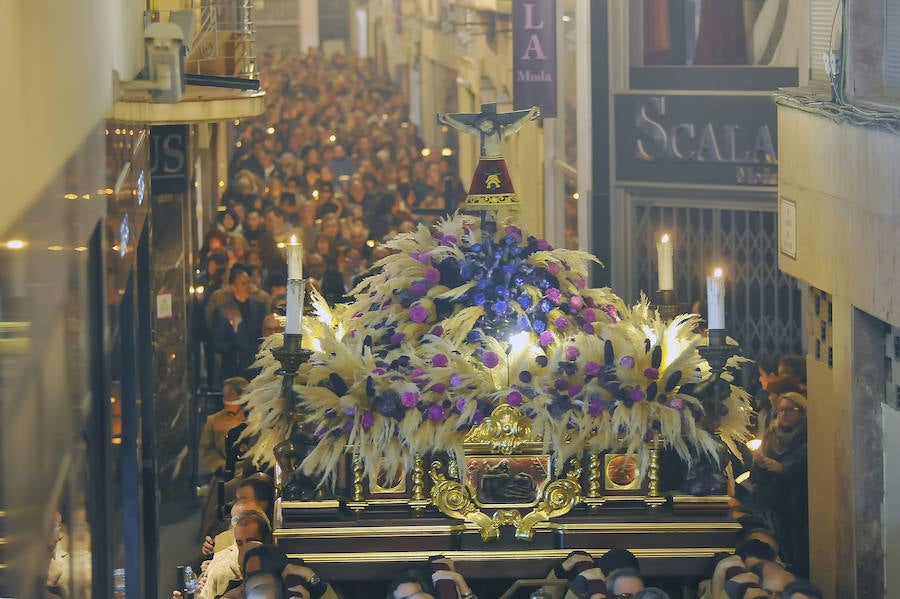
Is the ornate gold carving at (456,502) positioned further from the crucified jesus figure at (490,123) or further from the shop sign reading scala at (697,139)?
the shop sign reading scala at (697,139)

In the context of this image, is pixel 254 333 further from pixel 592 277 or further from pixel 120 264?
pixel 120 264

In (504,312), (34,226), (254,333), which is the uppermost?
(34,226)

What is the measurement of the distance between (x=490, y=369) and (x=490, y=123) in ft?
4.84

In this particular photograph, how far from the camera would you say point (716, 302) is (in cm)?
872

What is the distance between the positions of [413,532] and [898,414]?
266 cm

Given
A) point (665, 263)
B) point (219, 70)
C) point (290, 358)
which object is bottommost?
point (290, 358)

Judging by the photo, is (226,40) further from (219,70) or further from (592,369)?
(592,369)

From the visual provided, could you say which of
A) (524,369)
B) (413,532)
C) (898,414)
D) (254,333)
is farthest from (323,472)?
(254,333)

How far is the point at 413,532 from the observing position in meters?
8.55

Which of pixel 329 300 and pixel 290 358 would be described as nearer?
pixel 290 358

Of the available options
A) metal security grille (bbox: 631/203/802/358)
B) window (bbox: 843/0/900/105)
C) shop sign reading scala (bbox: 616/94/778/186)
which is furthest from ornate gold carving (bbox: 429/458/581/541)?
shop sign reading scala (bbox: 616/94/778/186)

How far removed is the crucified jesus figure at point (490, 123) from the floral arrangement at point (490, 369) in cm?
45

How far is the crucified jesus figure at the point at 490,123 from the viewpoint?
9539 mm

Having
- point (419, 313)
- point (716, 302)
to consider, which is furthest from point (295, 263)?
point (716, 302)
